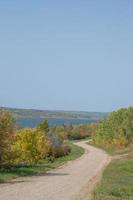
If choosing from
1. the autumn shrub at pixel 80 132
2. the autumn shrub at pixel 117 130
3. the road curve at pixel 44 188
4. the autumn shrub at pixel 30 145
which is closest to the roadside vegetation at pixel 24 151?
the autumn shrub at pixel 30 145

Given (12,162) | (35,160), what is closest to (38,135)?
(35,160)

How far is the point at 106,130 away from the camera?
328 feet

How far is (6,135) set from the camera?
139ft

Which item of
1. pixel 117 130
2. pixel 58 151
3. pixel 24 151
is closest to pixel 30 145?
pixel 24 151

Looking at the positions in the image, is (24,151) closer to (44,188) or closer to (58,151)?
(58,151)

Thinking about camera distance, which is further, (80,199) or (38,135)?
(38,135)

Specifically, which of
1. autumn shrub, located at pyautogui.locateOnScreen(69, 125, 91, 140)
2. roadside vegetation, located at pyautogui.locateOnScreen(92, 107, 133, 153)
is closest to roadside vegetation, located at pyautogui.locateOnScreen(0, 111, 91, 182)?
roadside vegetation, located at pyautogui.locateOnScreen(92, 107, 133, 153)

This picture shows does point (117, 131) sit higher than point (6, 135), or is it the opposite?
point (117, 131)

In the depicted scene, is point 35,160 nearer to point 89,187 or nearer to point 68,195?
point 89,187

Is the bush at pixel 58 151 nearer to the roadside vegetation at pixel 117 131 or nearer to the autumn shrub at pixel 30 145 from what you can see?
the autumn shrub at pixel 30 145

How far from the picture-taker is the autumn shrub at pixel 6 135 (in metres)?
42.3

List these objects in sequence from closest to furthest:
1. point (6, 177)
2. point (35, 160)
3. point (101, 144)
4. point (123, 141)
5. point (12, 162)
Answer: point (6, 177)
point (12, 162)
point (35, 160)
point (123, 141)
point (101, 144)

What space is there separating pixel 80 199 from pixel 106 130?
2924 inches

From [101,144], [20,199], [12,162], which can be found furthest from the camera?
[101,144]
